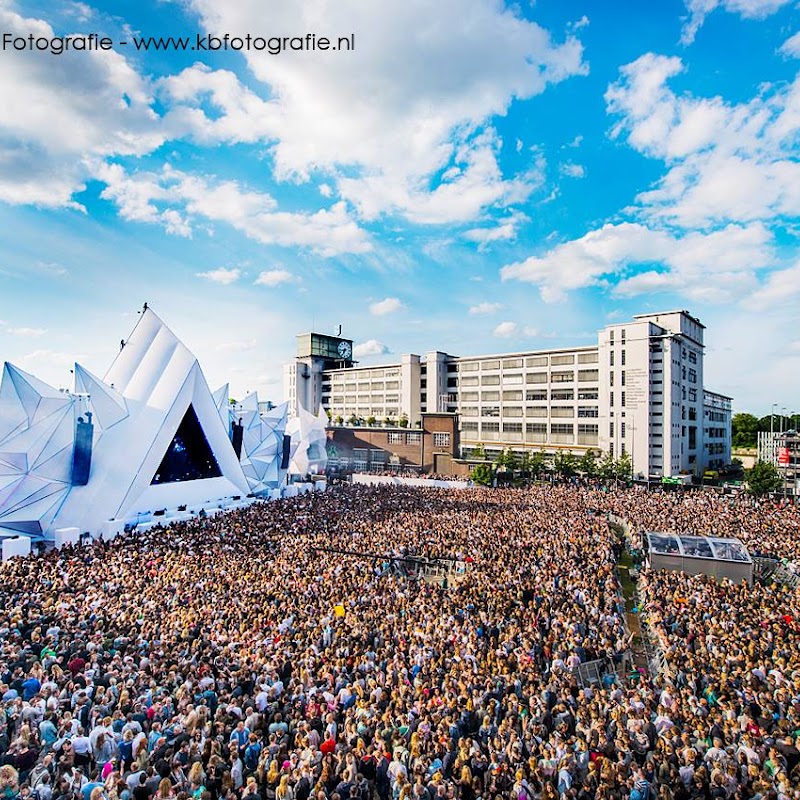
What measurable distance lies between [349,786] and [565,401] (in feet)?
168

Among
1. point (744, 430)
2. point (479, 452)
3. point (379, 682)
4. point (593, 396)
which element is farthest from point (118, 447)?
point (744, 430)

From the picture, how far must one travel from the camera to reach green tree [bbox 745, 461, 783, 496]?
123ft

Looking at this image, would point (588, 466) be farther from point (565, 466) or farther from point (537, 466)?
point (537, 466)

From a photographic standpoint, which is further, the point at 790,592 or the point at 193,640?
the point at 790,592

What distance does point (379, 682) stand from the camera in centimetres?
802

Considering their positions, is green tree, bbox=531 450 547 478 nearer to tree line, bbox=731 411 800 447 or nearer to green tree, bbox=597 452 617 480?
green tree, bbox=597 452 617 480

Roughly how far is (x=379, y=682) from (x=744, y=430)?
11075 centimetres

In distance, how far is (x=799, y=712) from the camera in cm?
744

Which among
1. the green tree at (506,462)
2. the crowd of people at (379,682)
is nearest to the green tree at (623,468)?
the green tree at (506,462)

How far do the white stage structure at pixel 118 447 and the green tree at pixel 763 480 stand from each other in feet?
117

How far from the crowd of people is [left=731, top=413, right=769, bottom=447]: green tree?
96543 millimetres

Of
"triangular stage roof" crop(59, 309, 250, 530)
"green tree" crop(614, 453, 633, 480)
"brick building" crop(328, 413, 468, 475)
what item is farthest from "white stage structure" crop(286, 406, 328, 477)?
"green tree" crop(614, 453, 633, 480)

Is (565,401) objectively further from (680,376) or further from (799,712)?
(799,712)

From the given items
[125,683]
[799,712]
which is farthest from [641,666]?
[125,683]
